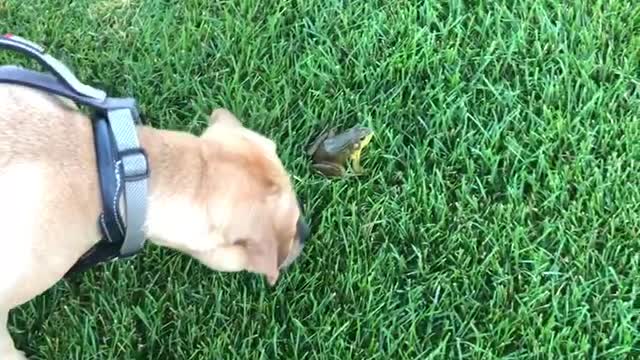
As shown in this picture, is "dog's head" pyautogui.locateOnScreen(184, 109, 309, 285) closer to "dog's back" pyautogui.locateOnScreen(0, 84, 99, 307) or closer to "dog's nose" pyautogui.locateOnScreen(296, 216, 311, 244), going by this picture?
"dog's nose" pyautogui.locateOnScreen(296, 216, 311, 244)

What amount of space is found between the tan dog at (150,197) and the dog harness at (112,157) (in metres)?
0.03

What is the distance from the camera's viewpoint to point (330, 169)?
3527mm

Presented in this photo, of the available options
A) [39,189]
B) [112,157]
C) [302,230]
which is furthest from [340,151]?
[39,189]

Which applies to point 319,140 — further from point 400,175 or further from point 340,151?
point 400,175

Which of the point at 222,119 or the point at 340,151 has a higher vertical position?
the point at 222,119

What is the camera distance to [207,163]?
282 centimetres

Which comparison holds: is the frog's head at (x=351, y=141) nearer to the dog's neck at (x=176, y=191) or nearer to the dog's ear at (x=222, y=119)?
the dog's ear at (x=222, y=119)

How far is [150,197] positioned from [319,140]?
0.96m

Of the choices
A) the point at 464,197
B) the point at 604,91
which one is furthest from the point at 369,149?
the point at 604,91

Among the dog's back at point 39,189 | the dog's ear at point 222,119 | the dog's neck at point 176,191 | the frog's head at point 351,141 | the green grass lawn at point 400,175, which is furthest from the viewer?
the frog's head at point 351,141

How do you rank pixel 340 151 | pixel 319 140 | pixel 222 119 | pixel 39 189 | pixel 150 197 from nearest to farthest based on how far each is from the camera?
pixel 39 189, pixel 150 197, pixel 222 119, pixel 340 151, pixel 319 140

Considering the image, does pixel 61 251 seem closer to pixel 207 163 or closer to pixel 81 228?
pixel 81 228

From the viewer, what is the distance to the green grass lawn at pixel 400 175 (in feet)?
10.7

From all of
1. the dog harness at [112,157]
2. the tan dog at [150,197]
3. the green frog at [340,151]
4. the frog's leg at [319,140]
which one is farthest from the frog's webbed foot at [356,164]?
the dog harness at [112,157]
